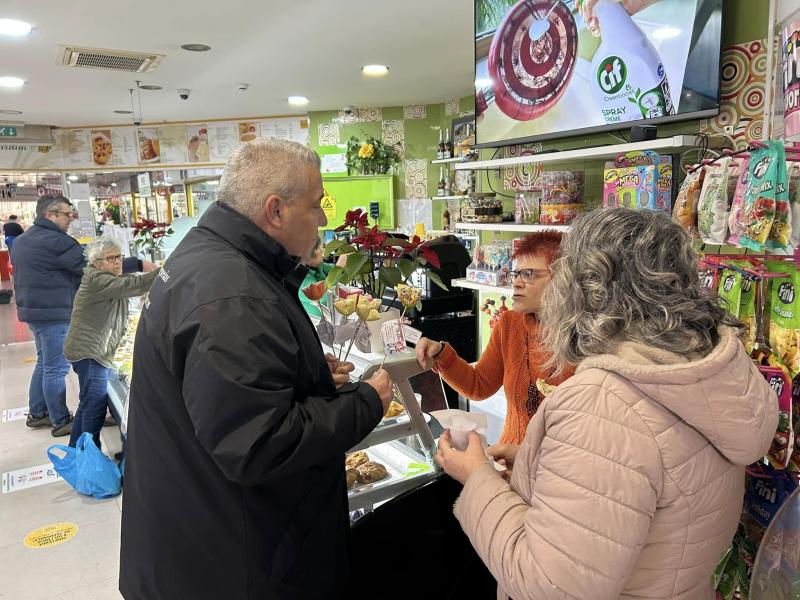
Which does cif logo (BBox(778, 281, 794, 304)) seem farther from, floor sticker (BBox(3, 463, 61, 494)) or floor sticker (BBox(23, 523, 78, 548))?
floor sticker (BBox(3, 463, 61, 494))

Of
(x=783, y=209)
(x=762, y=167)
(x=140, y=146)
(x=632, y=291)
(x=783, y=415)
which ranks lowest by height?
(x=783, y=415)

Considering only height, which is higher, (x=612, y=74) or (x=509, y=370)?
(x=612, y=74)

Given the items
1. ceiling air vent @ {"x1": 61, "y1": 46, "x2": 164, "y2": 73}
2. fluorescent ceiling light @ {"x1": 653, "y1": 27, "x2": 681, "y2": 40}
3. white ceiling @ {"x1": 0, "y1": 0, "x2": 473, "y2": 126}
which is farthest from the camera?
ceiling air vent @ {"x1": 61, "y1": 46, "x2": 164, "y2": 73}

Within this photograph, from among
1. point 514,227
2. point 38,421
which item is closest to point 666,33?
point 514,227

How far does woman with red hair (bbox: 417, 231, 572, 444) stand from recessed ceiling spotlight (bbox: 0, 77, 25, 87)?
6.10 metres

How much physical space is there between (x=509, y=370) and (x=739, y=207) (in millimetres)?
1020

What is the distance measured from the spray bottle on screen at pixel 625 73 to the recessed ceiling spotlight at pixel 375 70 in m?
3.31

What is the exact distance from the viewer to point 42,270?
465 centimetres

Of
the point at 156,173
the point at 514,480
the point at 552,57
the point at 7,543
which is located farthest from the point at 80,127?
the point at 514,480

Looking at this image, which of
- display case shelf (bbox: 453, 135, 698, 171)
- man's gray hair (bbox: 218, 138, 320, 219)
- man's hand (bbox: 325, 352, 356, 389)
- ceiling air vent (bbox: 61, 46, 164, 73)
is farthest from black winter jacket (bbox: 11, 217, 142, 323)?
man's gray hair (bbox: 218, 138, 320, 219)

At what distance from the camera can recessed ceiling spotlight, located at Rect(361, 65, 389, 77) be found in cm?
582

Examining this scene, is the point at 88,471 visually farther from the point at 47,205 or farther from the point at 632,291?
the point at 632,291

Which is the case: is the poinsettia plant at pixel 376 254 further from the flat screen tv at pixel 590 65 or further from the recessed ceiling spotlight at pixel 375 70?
the recessed ceiling spotlight at pixel 375 70

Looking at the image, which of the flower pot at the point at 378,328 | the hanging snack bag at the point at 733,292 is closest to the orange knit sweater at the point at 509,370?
the flower pot at the point at 378,328
